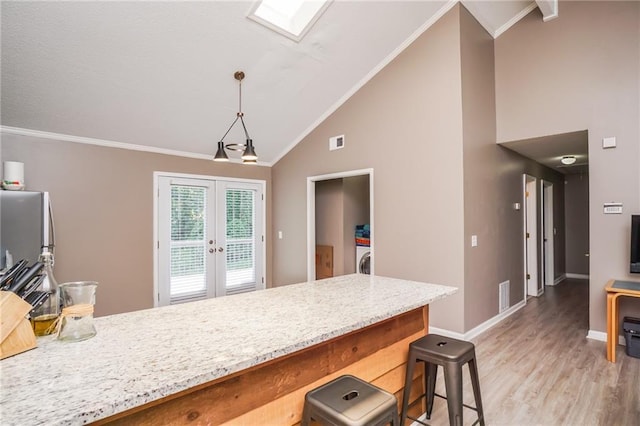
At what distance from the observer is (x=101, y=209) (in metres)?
4.18

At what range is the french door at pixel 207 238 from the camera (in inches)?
186

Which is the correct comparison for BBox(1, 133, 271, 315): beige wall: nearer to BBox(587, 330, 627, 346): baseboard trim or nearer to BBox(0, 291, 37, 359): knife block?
BBox(0, 291, 37, 359): knife block

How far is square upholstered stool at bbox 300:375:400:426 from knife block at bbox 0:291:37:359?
1002mm

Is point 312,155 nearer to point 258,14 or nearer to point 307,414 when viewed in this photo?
point 258,14

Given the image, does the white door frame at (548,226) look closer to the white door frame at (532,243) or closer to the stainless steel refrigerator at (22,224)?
the white door frame at (532,243)

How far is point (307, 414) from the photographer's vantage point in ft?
4.47

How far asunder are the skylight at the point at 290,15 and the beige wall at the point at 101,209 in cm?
245

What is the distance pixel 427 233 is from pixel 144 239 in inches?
142

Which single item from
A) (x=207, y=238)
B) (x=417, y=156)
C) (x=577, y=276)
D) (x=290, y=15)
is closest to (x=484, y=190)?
(x=417, y=156)

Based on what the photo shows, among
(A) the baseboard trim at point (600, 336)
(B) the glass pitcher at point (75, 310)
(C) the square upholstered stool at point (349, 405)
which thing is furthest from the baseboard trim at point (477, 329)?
(B) the glass pitcher at point (75, 310)

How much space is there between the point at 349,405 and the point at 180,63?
3420 mm

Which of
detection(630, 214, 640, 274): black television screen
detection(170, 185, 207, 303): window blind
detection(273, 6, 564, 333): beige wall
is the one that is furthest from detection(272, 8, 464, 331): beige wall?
detection(170, 185, 207, 303): window blind

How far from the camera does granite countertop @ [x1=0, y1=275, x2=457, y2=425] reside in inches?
33.1

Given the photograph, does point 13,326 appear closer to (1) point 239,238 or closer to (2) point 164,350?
(2) point 164,350
